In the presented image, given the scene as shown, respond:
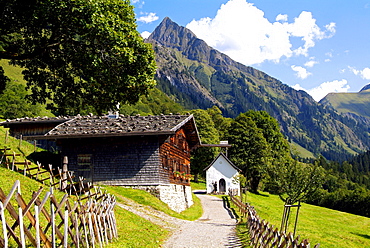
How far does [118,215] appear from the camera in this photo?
19375mm

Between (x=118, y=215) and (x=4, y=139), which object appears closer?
(x=118, y=215)

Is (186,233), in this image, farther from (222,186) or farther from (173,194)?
(222,186)

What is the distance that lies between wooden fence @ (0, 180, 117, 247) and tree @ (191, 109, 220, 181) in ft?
174

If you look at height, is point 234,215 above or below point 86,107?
below

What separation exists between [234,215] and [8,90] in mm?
60142

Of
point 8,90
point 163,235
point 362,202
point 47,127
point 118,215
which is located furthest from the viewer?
point 362,202

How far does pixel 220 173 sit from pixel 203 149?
1156 cm

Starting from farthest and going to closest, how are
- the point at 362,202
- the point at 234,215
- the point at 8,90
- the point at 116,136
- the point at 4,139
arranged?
1. the point at 362,202
2. the point at 8,90
3. the point at 4,139
4. the point at 234,215
5. the point at 116,136

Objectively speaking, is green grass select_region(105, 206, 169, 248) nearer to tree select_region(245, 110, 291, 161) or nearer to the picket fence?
the picket fence

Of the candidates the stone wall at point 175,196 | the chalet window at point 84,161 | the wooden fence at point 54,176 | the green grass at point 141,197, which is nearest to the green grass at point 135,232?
the wooden fence at point 54,176

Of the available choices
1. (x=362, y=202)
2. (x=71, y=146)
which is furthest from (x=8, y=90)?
(x=362, y=202)

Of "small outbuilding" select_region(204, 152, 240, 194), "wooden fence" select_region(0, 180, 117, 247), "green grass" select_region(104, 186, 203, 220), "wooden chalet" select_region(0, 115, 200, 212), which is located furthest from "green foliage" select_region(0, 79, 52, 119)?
"wooden fence" select_region(0, 180, 117, 247)

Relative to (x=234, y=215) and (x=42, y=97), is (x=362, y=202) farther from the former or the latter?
(x=42, y=97)

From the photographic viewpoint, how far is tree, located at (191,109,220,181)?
6756cm
